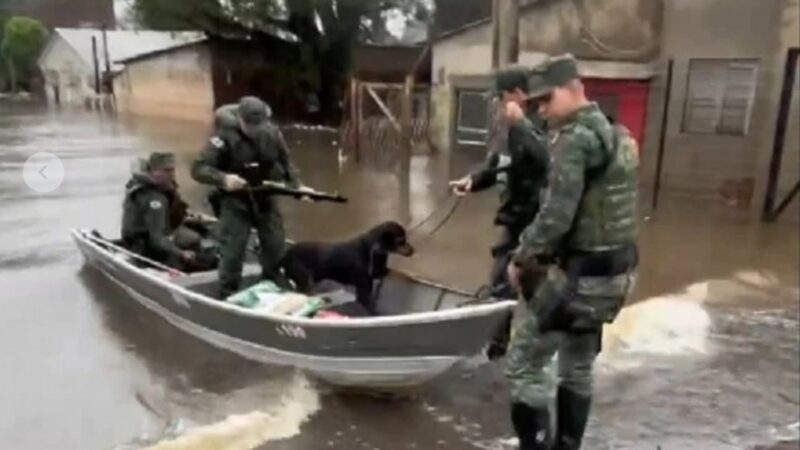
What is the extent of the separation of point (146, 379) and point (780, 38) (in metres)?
5.11

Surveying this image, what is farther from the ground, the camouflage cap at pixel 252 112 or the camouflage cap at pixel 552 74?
the camouflage cap at pixel 552 74

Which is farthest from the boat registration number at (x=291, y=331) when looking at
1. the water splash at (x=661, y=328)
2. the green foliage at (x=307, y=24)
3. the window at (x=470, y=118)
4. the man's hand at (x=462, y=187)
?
the window at (x=470, y=118)

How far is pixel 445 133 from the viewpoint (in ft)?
37.2

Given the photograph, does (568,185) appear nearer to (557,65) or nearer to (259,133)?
(557,65)

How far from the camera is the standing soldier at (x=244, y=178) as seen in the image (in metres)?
3.29

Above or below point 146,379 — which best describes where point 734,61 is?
above

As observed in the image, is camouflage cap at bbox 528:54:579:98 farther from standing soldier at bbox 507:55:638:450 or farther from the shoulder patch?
the shoulder patch

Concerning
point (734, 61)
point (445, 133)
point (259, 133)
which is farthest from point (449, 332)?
point (445, 133)

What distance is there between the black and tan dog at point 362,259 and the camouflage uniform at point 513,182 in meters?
0.39

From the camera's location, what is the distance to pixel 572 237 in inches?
76.0

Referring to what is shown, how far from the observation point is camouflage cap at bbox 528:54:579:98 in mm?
1879

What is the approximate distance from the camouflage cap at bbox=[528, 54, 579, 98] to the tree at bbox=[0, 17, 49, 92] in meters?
1.50

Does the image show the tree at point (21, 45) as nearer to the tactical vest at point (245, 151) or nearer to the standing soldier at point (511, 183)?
the tactical vest at point (245, 151)

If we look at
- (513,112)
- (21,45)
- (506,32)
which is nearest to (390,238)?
(513,112)
